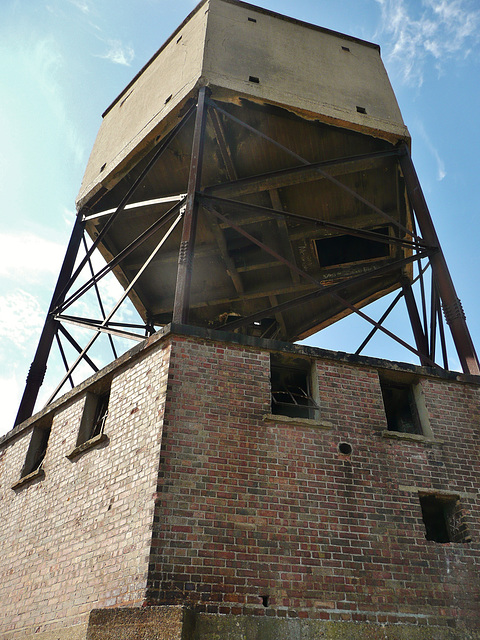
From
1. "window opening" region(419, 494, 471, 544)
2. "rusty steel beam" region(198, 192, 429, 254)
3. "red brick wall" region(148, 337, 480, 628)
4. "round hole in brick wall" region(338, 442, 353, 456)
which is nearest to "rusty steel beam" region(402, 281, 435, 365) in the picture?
"rusty steel beam" region(198, 192, 429, 254)

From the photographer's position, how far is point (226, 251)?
1153cm

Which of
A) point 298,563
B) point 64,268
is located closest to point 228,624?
point 298,563

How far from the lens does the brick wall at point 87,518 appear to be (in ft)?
18.3

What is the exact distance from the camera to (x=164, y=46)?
11695 millimetres

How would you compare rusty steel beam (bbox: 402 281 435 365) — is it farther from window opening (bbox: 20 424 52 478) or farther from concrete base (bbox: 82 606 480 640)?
window opening (bbox: 20 424 52 478)

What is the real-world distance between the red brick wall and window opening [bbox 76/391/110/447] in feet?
5.76

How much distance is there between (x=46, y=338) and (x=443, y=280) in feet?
23.0

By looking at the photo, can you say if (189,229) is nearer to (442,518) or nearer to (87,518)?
(87,518)

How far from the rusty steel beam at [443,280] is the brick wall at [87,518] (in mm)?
4510

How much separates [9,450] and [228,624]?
5362mm

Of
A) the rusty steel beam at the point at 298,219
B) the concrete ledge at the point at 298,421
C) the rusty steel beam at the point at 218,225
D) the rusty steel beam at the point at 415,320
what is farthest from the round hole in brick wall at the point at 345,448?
the rusty steel beam at the point at 218,225

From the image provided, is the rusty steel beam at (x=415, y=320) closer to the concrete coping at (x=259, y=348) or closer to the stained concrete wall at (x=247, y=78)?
the concrete coping at (x=259, y=348)

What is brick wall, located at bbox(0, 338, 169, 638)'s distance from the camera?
18.3ft

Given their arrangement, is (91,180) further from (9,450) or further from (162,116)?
(9,450)
